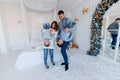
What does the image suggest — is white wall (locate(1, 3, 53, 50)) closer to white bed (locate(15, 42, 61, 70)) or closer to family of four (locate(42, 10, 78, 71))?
white bed (locate(15, 42, 61, 70))

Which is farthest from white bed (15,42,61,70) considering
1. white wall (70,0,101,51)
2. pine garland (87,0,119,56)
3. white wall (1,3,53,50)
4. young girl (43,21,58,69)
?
white wall (70,0,101,51)

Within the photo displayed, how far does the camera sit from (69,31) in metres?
2.14

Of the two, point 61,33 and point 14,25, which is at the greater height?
point 14,25

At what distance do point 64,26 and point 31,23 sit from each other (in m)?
2.25

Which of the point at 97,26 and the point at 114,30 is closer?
the point at 114,30

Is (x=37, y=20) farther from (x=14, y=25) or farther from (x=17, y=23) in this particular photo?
(x=14, y=25)

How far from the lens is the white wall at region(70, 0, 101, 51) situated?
10.5 feet

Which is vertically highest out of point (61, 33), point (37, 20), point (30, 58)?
point (37, 20)

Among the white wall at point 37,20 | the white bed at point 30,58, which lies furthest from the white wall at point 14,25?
the white bed at point 30,58

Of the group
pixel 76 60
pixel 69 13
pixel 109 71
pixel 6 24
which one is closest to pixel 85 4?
pixel 69 13

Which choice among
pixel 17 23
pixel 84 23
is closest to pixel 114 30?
pixel 84 23

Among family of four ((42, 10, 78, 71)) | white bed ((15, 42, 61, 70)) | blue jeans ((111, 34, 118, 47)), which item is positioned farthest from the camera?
blue jeans ((111, 34, 118, 47))

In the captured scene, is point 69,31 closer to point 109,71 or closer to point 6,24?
point 109,71

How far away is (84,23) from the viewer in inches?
139
